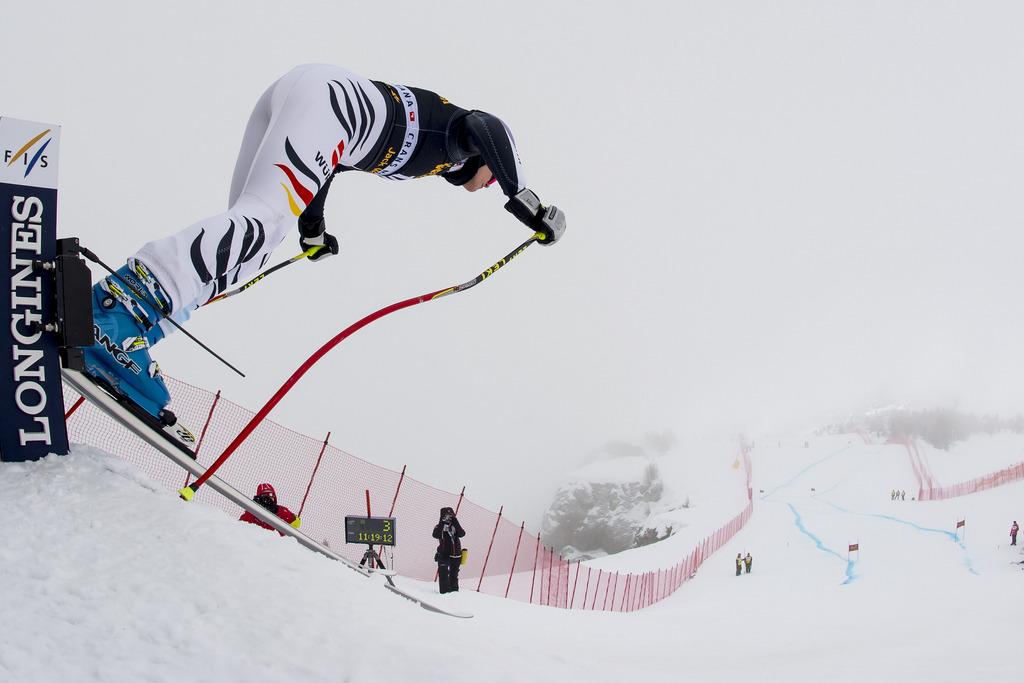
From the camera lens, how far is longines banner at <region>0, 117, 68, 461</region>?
1872mm

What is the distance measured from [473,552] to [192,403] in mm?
7313

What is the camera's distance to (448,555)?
259 inches

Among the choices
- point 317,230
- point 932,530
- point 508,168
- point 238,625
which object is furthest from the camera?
point 932,530

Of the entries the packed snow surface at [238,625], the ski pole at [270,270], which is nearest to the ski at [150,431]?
the packed snow surface at [238,625]

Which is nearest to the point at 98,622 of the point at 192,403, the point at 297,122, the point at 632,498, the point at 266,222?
the point at 266,222

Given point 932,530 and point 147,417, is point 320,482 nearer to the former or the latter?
point 147,417

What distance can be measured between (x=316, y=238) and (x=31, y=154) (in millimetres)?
1155

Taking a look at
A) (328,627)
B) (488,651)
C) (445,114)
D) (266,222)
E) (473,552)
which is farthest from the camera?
(473,552)

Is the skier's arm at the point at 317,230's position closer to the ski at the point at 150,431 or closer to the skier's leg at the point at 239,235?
the skier's leg at the point at 239,235

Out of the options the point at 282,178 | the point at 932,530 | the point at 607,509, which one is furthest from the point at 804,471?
the point at 282,178

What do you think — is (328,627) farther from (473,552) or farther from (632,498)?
(632,498)

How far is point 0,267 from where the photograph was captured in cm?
184

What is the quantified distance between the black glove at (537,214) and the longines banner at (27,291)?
1682 millimetres

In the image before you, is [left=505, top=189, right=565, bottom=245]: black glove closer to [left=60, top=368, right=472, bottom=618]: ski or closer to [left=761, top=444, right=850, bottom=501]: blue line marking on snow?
[left=60, top=368, right=472, bottom=618]: ski
